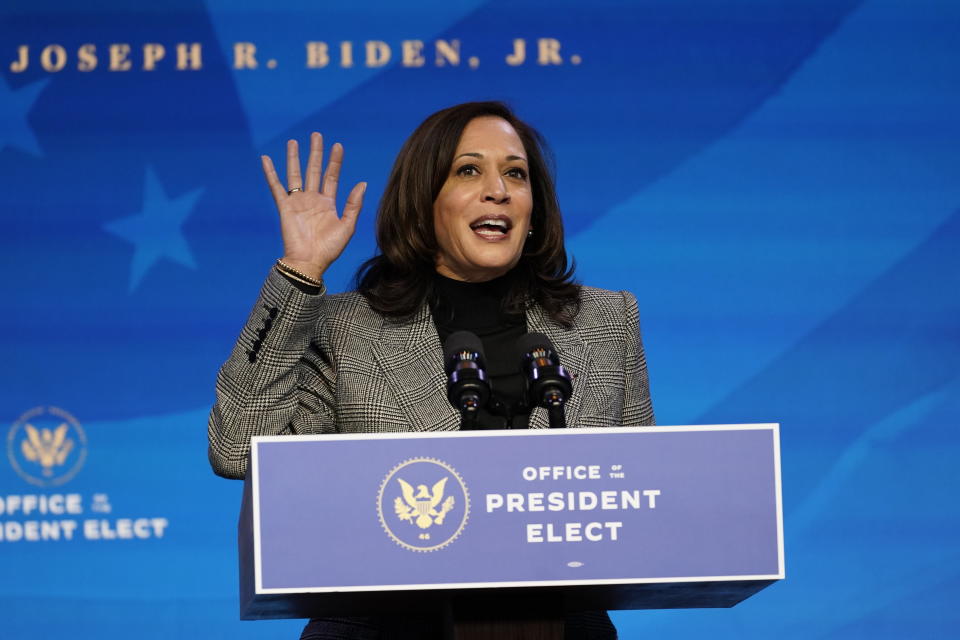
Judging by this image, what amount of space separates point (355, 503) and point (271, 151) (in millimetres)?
2141

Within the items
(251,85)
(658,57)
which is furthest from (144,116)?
(658,57)

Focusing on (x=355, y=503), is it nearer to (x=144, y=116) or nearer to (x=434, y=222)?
(x=434, y=222)

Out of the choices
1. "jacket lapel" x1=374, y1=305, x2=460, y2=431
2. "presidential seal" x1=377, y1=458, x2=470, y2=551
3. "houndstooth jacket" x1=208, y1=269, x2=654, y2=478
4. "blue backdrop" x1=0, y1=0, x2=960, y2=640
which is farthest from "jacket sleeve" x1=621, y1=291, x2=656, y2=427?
"blue backdrop" x1=0, y1=0, x2=960, y2=640

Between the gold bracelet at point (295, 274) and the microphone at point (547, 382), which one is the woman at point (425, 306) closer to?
the gold bracelet at point (295, 274)

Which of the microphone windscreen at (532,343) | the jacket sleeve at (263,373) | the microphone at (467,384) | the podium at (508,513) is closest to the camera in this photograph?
the podium at (508,513)

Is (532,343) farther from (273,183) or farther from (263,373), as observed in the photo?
(273,183)

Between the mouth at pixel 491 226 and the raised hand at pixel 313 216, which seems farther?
the mouth at pixel 491 226

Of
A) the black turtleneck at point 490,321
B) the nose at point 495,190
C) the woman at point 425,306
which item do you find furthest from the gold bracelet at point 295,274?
the nose at point 495,190

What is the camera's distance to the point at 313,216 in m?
2.06

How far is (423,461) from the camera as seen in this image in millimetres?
1483

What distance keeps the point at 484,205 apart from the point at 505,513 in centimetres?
93

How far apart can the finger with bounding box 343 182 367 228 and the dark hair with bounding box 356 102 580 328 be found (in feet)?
0.75

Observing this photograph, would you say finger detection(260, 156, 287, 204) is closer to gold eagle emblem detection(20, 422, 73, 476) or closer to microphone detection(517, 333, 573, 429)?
microphone detection(517, 333, 573, 429)

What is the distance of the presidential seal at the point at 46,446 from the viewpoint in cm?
334
